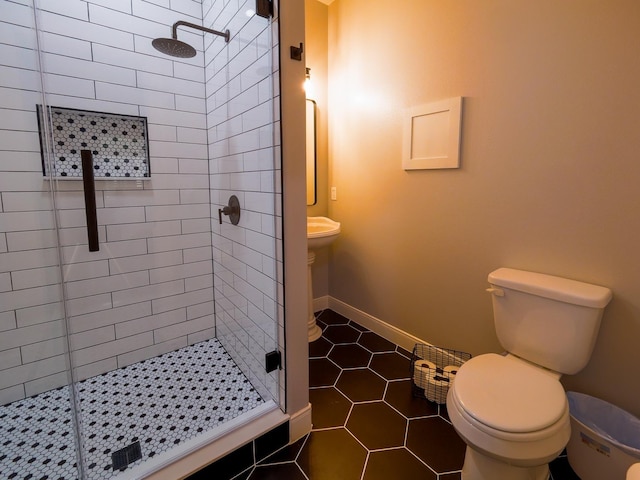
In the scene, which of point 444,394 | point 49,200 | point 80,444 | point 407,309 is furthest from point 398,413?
point 49,200

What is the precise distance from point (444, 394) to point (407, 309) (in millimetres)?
612

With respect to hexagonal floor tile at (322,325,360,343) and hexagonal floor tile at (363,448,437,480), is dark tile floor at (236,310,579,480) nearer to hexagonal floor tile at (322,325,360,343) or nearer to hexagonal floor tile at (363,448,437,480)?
hexagonal floor tile at (363,448,437,480)

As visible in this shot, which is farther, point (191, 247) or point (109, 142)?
point (191, 247)

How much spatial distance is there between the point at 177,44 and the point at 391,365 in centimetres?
218

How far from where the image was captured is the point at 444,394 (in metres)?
1.70

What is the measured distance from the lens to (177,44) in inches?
61.9

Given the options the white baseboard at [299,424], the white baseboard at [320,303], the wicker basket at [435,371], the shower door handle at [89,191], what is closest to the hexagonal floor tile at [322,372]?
the white baseboard at [299,424]

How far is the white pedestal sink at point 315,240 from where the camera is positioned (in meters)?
2.13

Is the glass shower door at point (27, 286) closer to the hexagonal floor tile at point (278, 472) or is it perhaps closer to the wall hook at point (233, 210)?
the hexagonal floor tile at point (278, 472)

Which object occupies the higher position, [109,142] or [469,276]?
[109,142]

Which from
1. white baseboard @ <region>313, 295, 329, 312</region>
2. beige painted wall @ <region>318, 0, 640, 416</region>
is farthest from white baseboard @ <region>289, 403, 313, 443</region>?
white baseboard @ <region>313, 295, 329, 312</region>

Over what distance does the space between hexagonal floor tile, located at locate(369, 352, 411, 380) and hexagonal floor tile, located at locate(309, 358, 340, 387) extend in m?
Answer: 0.25

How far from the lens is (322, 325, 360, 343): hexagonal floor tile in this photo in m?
2.41

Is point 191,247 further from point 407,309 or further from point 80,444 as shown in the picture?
point 407,309
